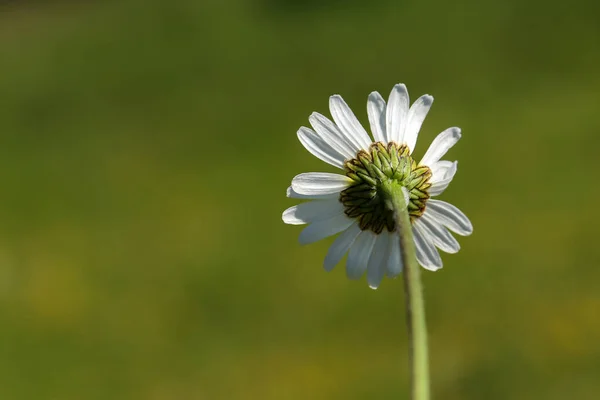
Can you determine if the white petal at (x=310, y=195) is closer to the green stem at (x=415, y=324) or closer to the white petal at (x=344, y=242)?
the white petal at (x=344, y=242)

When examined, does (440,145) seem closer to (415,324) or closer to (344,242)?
(344,242)

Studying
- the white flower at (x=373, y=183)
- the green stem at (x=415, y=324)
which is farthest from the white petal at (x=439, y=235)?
the green stem at (x=415, y=324)

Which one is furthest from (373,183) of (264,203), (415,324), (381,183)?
(264,203)

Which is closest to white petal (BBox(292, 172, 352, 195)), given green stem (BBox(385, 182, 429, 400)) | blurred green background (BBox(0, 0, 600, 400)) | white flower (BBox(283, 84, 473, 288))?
white flower (BBox(283, 84, 473, 288))

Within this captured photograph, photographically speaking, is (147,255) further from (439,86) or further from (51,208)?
(439,86)

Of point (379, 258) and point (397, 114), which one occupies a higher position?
point (397, 114)

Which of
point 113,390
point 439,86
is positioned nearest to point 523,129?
point 439,86
